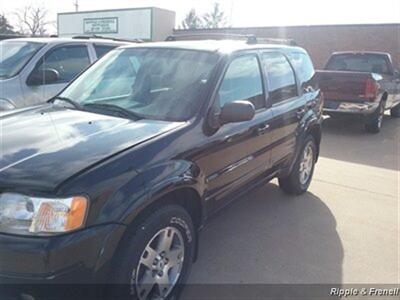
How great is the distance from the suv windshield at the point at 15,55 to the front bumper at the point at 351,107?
6.29 metres

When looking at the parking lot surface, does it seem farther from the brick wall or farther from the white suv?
the brick wall

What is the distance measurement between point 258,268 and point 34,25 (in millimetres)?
50244

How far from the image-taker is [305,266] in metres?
3.64

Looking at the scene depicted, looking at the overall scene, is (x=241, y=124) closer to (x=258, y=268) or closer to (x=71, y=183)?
(x=258, y=268)

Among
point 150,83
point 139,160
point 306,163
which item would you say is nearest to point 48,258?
point 139,160

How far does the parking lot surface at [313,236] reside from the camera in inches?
139

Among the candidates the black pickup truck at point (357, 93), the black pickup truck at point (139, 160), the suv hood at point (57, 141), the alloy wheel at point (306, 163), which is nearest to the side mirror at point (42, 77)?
the black pickup truck at point (139, 160)

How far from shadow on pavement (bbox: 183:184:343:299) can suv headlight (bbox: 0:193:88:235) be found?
4.23ft

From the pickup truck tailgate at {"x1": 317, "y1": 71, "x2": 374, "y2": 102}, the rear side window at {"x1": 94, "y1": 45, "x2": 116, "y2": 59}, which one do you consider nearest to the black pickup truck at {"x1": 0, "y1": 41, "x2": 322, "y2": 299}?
the rear side window at {"x1": 94, "y1": 45, "x2": 116, "y2": 59}

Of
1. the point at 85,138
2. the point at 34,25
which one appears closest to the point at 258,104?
the point at 85,138

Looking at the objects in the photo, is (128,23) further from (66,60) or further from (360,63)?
(66,60)

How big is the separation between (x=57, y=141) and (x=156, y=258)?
0.96 metres

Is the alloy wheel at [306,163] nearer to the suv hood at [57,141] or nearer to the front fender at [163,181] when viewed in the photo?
the front fender at [163,181]

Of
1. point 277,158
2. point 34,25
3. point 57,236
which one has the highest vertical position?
point 57,236
